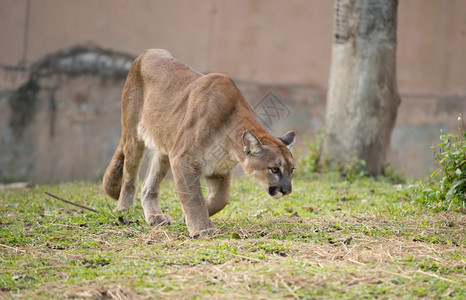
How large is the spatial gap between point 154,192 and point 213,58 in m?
5.41

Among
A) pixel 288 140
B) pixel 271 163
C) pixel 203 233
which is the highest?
pixel 288 140

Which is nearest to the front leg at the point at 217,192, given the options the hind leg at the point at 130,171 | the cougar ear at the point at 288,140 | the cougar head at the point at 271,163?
the cougar head at the point at 271,163

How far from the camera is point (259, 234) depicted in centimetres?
539

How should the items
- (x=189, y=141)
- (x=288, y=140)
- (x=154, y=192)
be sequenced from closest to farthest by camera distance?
(x=189, y=141), (x=288, y=140), (x=154, y=192)

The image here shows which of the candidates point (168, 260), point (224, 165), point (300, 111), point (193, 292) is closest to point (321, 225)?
point (224, 165)

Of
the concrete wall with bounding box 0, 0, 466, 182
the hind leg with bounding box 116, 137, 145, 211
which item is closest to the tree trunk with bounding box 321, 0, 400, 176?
the concrete wall with bounding box 0, 0, 466, 182

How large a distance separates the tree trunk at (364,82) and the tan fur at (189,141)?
3.08 m

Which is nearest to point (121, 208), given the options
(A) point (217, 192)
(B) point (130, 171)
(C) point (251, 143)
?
(B) point (130, 171)

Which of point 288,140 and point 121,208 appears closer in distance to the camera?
point 288,140

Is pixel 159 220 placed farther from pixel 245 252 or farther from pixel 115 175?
pixel 245 252

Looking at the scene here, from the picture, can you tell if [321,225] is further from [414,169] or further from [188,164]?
[414,169]

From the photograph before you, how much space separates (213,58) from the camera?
11508mm

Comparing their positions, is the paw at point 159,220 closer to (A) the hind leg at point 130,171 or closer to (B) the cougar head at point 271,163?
(A) the hind leg at point 130,171

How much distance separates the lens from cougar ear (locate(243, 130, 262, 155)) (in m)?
5.38
